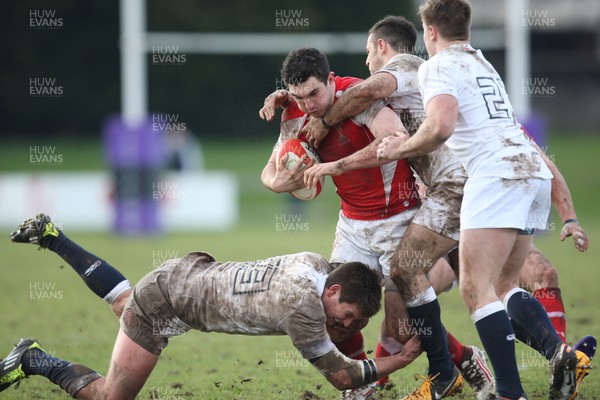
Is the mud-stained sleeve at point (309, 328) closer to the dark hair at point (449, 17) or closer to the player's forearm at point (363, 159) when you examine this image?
the player's forearm at point (363, 159)

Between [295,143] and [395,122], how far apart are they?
0.68m

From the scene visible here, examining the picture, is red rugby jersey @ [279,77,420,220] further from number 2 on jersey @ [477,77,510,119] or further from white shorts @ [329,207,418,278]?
number 2 on jersey @ [477,77,510,119]

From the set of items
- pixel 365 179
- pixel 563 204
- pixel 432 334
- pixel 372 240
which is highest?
pixel 365 179

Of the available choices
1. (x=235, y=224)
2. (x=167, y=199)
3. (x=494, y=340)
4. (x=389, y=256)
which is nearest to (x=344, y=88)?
(x=389, y=256)

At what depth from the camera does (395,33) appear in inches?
250

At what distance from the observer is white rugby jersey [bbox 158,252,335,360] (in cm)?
529

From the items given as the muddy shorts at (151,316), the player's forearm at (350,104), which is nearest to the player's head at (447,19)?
the player's forearm at (350,104)

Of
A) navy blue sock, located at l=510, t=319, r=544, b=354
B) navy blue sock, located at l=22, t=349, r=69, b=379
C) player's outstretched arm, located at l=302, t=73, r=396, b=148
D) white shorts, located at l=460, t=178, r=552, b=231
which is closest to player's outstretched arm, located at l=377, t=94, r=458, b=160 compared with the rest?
white shorts, located at l=460, t=178, r=552, b=231

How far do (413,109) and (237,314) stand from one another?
1781 mm

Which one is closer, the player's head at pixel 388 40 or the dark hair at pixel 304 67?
the dark hair at pixel 304 67

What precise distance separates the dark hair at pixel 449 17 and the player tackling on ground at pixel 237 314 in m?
1.46

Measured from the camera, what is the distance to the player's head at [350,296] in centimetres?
536

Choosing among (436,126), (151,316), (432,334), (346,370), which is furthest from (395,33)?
(151,316)

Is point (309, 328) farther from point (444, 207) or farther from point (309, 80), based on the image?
point (309, 80)
